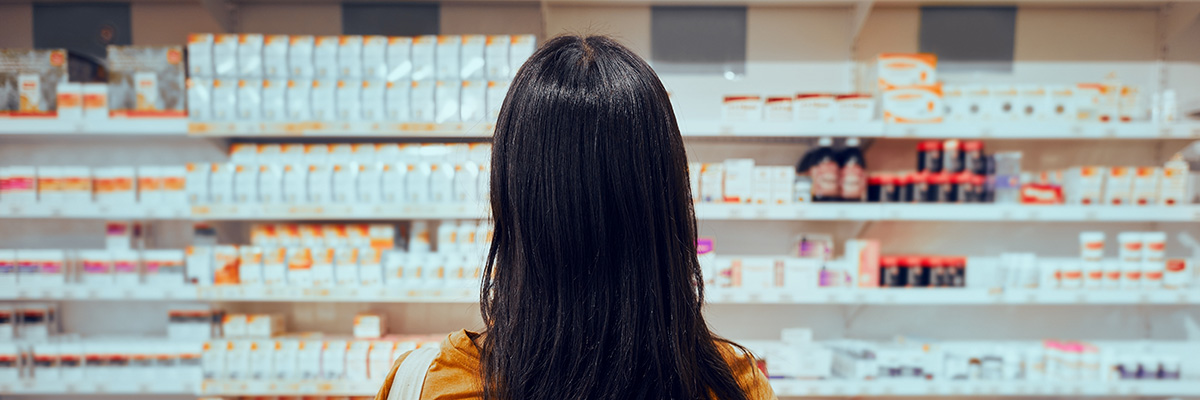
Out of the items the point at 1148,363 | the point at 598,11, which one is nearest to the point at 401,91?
the point at 598,11

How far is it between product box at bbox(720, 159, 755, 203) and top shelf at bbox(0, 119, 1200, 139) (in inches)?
4.8

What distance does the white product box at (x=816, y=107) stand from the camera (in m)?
2.22

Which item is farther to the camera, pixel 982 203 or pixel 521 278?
pixel 982 203

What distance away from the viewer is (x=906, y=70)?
7.43 feet

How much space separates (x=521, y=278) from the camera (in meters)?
0.64

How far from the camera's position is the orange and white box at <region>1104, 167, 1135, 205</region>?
7.38ft

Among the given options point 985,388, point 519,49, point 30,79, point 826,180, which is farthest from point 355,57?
point 985,388

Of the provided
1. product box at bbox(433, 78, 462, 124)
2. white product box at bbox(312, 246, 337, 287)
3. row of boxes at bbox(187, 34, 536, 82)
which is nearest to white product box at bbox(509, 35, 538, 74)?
row of boxes at bbox(187, 34, 536, 82)

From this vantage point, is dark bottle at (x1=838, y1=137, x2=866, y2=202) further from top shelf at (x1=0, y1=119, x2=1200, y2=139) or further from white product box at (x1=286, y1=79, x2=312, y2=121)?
white product box at (x1=286, y1=79, x2=312, y2=121)

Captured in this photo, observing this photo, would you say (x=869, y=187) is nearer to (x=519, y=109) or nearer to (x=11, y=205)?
(x=519, y=109)

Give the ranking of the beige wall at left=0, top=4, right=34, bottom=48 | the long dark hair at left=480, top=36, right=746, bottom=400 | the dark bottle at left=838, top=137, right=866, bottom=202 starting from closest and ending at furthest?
the long dark hair at left=480, top=36, right=746, bottom=400
the dark bottle at left=838, top=137, right=866, bottom=202
the beige wall at left=0, top=4, right=34, bottom=48

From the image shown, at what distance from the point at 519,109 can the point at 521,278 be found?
18 cm

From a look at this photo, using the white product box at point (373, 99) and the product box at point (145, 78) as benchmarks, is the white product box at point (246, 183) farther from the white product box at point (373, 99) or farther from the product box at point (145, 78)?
the white product box at point (373, 99)

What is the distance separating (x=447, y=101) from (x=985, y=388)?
88.6 inches
